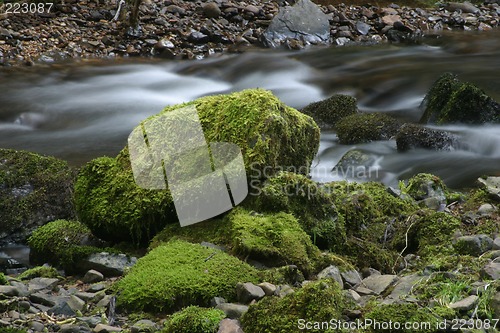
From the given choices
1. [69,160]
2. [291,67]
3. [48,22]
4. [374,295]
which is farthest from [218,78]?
[374,295]

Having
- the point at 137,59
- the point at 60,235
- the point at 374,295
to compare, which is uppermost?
the point at 374,295

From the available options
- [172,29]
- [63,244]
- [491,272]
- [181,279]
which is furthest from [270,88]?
[491,272]

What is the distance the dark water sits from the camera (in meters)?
9.29

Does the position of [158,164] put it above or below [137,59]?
above

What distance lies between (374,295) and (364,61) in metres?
12.7

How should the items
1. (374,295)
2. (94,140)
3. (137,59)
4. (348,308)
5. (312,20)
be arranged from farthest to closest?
1. (312,20)
2. (137,59)
3. (94,140)
4. (374,295)
5. (348,308)

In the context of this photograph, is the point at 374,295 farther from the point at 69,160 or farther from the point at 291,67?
the point at 291,67

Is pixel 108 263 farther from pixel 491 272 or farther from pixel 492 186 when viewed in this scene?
pixel 492 186

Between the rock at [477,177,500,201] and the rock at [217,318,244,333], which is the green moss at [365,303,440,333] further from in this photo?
the rock at [477,177,500,201]

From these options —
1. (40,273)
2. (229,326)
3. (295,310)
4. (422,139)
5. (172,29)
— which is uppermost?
(295,310)

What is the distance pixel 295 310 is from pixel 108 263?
1.92 metres

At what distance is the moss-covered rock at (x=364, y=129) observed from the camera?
975 cm

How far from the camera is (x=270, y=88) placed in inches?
560

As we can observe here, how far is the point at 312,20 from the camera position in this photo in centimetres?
1961
